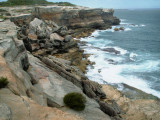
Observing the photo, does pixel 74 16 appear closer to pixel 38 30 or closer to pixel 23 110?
pixel 38 30

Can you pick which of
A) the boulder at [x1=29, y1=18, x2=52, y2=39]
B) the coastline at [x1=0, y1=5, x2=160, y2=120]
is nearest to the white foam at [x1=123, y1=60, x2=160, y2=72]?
the coastline at [x1=0, y1=5, x2=160, y2=120]

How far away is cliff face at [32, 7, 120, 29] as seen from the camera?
63022mm

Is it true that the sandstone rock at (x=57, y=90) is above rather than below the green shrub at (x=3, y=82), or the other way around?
below

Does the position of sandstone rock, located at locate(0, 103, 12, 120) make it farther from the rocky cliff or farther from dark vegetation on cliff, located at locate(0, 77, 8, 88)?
dark vegetation on cliff, located at locate(0, 77, 8, 88)

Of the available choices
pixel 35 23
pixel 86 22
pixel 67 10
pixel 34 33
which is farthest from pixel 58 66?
pixel 86 22

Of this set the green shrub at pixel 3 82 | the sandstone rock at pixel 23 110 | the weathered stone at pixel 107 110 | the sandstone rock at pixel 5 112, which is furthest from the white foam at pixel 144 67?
the sandstone rock at pixel 5 112

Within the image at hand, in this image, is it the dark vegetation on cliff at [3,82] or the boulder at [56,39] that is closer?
the dark vegetation on cliff at [3,82]

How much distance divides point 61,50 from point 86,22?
4363cm

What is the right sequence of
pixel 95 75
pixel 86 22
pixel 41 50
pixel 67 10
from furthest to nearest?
pixel 86 22, pixel 67 10, pixel 41 50, pixel 95 75

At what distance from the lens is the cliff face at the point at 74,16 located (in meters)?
63.0

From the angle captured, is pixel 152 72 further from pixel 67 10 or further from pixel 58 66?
pixel 67 10

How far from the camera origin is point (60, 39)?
38594 mm

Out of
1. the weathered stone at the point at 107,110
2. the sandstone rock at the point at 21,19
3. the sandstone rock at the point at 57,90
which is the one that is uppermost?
the sandstone rock at the point at 21,19

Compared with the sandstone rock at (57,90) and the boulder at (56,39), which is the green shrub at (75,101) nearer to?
the sandstone rock at (57,90)
